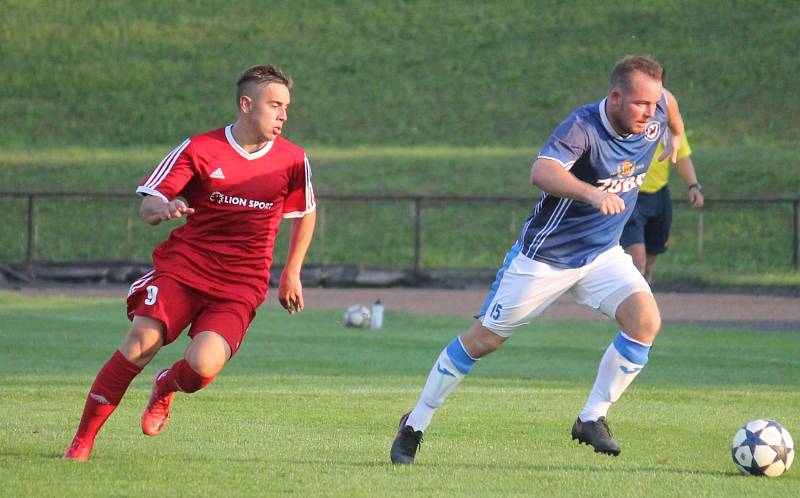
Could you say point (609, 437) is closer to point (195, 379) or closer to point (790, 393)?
point (195, 379)

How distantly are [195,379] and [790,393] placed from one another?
531 cm

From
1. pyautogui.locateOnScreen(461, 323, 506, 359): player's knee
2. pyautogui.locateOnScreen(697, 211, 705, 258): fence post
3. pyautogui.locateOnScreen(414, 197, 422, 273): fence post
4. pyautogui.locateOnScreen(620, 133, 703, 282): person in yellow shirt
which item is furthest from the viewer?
pyautogui.locateOnScreen(697, 211, 705, 258): fence post

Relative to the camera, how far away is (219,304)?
7.73 metres

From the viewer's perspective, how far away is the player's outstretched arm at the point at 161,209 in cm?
701

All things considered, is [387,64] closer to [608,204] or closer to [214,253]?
[214,253]

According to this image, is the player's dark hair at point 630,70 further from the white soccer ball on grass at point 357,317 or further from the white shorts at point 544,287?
the white soccer ball on grass at point 357,317

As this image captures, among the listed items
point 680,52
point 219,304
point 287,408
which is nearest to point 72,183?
point 680,52

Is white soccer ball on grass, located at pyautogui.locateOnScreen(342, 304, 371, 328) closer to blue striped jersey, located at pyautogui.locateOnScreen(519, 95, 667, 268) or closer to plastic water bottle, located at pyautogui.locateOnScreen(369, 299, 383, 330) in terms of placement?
plastic water bottle, located at pyautogui.locateOnScreen(369, 299, 383, 330)

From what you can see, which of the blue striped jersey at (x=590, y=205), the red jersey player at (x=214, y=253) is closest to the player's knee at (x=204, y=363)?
the red jersey player at (x=214, y=253)

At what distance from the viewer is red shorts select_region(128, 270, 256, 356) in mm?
7570

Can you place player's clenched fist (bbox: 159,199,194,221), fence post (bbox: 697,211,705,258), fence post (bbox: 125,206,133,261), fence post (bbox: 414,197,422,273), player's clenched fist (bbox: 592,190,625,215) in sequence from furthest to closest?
1. fence post (bbox: 697,211,705,258)
2. fence post (bbox: 125,206,133,261)
3. fence post (bbox: 414,197,422,273)
4. player's clenched fist (bbox: 592,190,625,215)
5. player's clenched fist (bbox: 159,199,194,221)

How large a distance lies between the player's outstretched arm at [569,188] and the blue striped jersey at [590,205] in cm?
29

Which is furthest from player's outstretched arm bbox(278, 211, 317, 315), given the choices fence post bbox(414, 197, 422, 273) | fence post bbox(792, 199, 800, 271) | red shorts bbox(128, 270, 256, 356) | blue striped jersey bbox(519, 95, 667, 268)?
fence post bbox(792, 199, 800, 271)

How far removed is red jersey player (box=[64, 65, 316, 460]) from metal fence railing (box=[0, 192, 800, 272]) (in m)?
18.6
